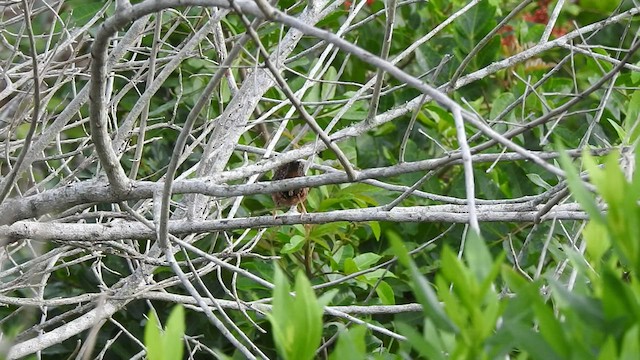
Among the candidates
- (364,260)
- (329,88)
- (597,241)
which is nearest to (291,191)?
(364,260)

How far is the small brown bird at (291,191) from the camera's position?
2.46 meters

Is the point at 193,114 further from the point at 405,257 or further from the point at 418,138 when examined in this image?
the point at 418,138

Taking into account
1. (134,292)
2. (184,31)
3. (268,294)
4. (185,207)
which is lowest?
(268,294)

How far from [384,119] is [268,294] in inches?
40.4

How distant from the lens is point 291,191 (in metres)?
2.48

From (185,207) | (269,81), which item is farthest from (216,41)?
(185,207)

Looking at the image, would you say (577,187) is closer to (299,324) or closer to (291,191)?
(299,324)

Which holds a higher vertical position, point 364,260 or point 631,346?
point 631,346

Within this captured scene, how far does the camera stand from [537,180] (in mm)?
2465

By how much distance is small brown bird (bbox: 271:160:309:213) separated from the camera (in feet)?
8.09

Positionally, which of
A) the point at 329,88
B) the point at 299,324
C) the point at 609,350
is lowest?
the point at 609,350

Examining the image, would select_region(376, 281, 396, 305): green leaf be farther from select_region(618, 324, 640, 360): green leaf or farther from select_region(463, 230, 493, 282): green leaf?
select_region(618, 324, 640, 360): green leaf

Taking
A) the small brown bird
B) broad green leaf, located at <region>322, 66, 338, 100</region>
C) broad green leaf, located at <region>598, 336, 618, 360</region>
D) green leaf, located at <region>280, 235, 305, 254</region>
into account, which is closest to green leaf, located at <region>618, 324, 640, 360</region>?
broad green leaf, located at <region>598, 336, 618, 360</region>

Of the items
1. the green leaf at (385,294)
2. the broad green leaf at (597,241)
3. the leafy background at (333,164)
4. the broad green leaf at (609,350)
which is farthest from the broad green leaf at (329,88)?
the broad green leaf at (609,350)
